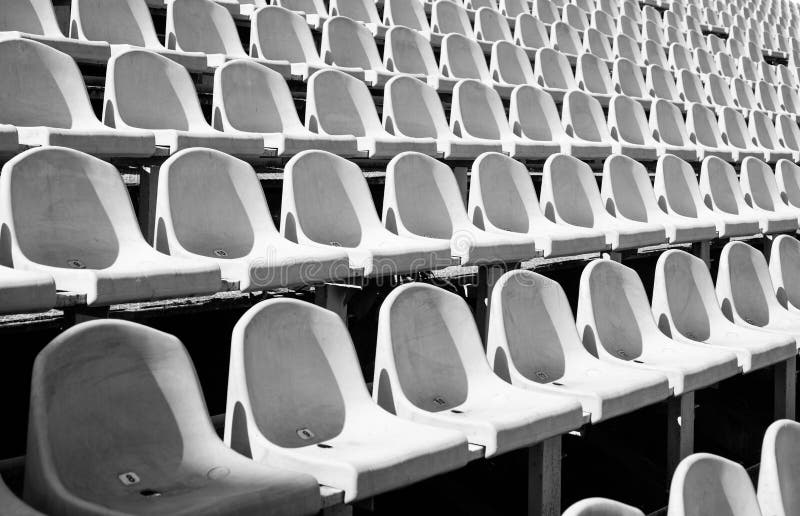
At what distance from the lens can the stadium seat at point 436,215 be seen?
7.00ft

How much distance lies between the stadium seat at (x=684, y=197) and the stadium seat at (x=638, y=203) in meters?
0.09

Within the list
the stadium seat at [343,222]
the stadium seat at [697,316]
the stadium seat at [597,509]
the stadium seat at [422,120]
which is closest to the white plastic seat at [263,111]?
the stadium seat at [343,222]

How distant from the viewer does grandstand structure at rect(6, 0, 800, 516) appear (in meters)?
1.20

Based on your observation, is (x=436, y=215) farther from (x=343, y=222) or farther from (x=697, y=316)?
(x=697, y=316)

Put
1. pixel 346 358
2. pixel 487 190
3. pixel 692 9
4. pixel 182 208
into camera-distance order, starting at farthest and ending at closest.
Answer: pixel 692 9 < pixel 487 190 < pixel 182 208 < pixel 346 358

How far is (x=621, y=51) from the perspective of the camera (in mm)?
4820

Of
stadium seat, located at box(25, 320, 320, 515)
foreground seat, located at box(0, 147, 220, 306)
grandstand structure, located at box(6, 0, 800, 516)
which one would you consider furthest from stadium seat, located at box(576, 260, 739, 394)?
stadium seat, located at box(25, 320, 320, 515)

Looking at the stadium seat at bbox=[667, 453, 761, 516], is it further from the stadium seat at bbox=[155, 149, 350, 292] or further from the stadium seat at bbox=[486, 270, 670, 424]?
the stadium seat at bbox=[155, 149, 350, 292]

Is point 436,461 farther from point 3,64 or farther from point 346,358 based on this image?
point 3,64

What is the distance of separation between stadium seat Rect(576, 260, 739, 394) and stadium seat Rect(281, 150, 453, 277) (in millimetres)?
331

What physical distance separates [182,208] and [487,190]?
0.92m

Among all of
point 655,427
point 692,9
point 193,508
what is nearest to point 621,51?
point 692,9

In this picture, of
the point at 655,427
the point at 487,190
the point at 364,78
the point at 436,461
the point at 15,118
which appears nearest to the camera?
the point at 436,461

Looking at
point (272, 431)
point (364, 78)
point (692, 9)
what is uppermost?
point (692, 9)
